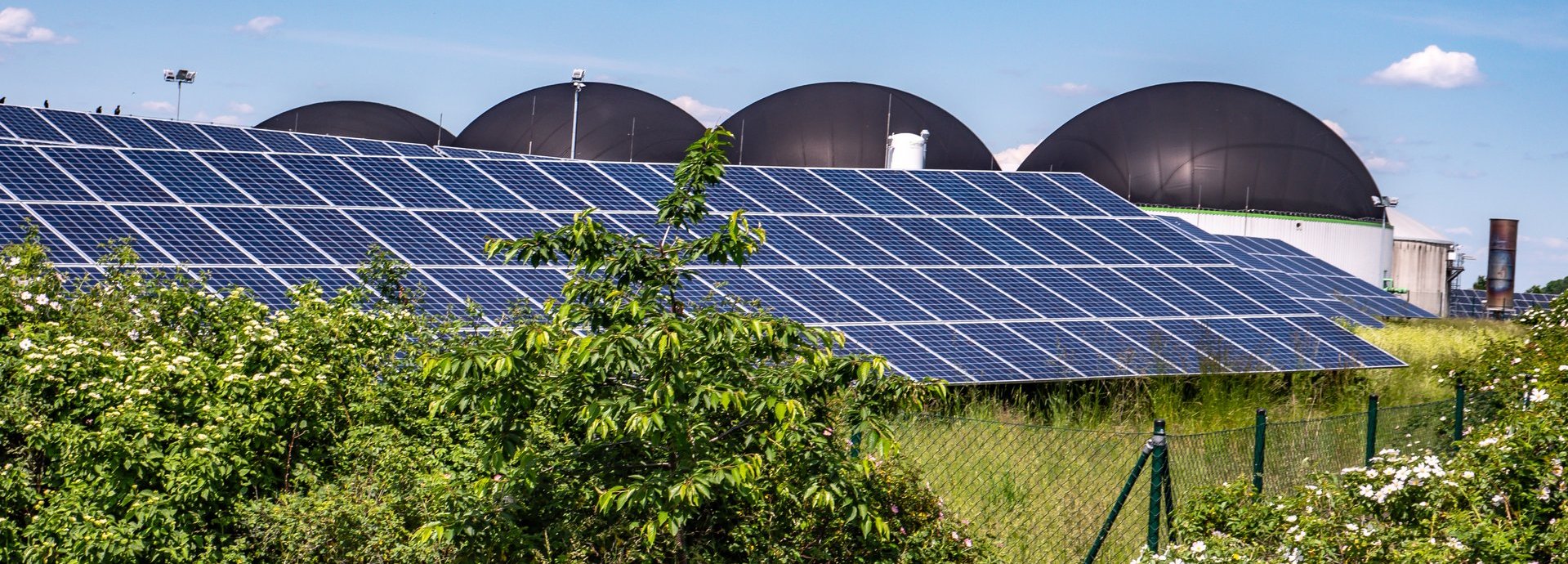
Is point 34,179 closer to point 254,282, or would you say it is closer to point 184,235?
point 184,235

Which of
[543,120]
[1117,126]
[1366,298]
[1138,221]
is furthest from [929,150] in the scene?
[1138,221]

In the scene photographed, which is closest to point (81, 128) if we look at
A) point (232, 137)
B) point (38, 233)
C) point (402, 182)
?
point (232, 137)

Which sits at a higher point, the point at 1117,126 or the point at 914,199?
the point at 1117,126

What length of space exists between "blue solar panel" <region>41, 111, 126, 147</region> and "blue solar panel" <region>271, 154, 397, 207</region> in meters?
2.10

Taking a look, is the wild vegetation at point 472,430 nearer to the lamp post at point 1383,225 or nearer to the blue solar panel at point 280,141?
the blue solar panel at point 280,141

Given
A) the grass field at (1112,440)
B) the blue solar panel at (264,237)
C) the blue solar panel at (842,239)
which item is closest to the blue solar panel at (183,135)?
the blue solar panel at (264,237)

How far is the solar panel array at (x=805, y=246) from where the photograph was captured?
1545 cm

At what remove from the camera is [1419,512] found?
8.15 metres

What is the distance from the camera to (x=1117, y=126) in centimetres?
4559

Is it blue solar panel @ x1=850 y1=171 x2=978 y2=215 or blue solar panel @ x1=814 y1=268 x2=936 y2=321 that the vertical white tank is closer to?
blue solar panel @ x1=850 y1=171 x2=978 y2=215

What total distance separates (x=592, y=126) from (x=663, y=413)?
4066cm

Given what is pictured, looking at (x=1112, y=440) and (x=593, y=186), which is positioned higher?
(x=593, y=186)

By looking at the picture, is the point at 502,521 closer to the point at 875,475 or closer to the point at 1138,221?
the point at 875,475

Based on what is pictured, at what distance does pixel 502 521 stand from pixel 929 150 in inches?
1578
